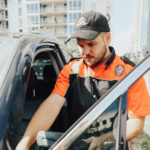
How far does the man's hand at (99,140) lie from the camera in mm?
907

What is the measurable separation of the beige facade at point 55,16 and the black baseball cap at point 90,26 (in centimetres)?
4413

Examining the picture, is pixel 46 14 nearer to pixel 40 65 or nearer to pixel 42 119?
pixel 40 65

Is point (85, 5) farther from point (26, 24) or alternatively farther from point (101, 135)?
point (101, 135)

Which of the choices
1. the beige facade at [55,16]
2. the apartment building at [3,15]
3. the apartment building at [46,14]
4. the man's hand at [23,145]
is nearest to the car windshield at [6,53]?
the man's hand at [23,145]

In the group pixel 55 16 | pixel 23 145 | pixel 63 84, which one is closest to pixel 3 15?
pixel 55 16

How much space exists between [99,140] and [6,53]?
884 mm

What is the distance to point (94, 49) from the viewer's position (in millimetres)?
1486

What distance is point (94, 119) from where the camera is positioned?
34.7 inches

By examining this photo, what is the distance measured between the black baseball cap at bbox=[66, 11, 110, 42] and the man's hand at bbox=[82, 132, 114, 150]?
76cm

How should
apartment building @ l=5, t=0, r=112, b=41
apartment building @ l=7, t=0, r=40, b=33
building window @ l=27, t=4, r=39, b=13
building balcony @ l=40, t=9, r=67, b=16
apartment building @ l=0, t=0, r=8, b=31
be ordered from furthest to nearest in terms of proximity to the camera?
1. building window @ l=27, t=4, r=39, b=13
2. apartment building @ l=7, t=0, r=40, b=33
3. building balcony @ l=40, t=9, r=67, b=16
4. apartment building @ l=5, t=0, r=112, b=41
5. apartment building @ l=0, t=0, r=8, b=31

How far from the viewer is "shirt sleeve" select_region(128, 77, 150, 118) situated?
3.11 ft

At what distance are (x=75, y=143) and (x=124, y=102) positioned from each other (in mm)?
291

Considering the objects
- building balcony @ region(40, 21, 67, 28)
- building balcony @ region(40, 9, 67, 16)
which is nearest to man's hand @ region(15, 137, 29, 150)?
building balcony @ region(40, 21, 67, 28)

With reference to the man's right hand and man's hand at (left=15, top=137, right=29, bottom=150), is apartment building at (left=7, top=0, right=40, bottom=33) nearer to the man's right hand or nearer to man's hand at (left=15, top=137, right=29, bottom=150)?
the man's right hand
